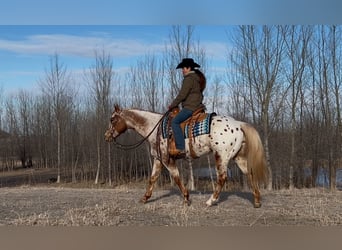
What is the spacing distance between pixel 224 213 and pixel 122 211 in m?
1.41

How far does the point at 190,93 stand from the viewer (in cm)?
576

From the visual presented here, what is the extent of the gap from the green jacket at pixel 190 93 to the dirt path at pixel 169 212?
1529 millimetres

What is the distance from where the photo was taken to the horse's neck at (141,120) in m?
6.34

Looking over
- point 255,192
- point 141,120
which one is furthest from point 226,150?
point 141,120

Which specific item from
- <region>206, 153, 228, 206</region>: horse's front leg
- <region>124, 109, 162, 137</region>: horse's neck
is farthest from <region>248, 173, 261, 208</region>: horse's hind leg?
<region>124, 109, 162, 137</region>: horse's neck

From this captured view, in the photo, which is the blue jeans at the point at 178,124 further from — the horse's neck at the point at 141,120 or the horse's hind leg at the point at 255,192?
the horse's hind leg at the point at 255,192

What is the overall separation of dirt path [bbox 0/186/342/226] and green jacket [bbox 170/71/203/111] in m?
1.53

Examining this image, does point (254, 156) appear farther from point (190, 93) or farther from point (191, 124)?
point (190, 93)

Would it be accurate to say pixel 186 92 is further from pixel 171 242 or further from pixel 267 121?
pixel 267 121

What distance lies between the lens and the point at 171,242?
3025 millimetres

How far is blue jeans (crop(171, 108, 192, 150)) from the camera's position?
5762 mm

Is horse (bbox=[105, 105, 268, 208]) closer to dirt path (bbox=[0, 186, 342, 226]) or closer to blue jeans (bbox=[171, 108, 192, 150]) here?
blue jeans (bbox=[171, 108, 192, 150])

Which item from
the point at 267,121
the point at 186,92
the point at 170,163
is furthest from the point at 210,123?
the point at 267,121

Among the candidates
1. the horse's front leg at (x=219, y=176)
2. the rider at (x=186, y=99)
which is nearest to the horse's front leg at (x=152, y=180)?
the rider at (x=186, y=99)
